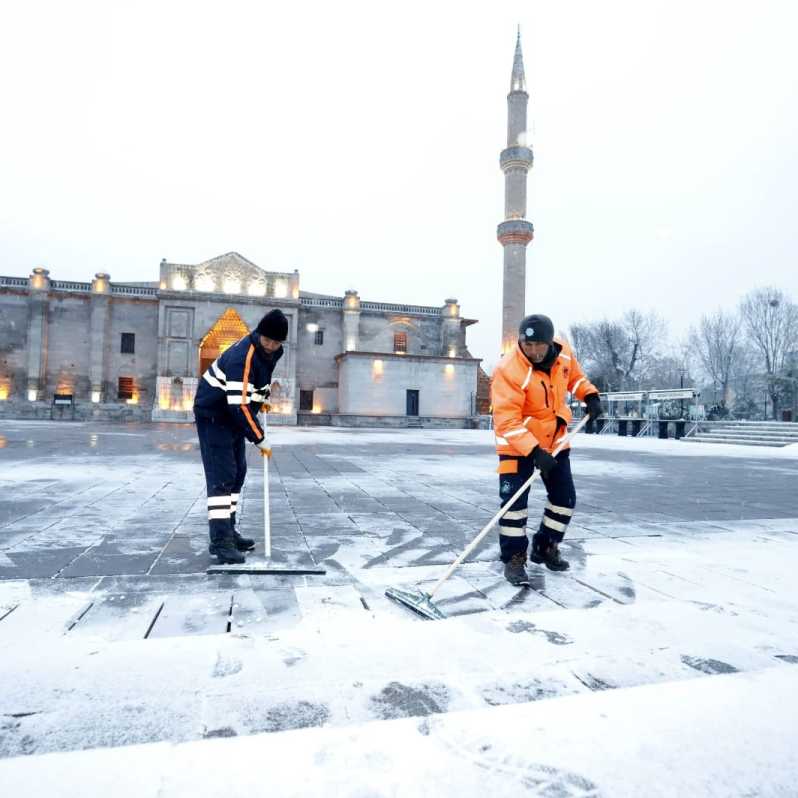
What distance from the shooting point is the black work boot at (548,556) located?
12.3ft

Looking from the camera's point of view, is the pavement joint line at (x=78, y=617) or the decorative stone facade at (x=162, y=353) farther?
the decorative stone facade at (x=162, y=353)

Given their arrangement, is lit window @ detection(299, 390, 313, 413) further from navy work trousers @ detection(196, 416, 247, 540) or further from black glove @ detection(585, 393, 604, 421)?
black glove @ detection(585, 393, 604, 421)

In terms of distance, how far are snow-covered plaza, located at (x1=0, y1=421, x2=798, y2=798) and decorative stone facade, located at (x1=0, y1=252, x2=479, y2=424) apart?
31.6 m

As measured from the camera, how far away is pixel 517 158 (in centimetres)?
3600

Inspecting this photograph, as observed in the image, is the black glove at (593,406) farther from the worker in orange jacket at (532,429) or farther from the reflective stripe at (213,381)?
the reflective stripe at (213,381)

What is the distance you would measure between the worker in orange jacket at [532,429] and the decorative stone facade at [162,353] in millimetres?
31937

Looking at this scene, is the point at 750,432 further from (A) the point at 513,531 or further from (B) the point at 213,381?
(B) the point at 213,381

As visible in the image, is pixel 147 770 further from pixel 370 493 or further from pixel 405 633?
pixel 370 493

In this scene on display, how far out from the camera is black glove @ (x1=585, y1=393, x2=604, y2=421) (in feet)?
12.8

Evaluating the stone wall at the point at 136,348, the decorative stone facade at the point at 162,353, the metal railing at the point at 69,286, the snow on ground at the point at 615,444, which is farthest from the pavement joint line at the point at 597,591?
the metal railing at the point at 69,286

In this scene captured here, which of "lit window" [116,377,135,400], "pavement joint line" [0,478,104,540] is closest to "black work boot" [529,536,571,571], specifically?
"pavement joint line" [0,478,104,540]

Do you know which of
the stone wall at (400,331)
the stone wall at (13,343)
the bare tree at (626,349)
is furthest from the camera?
the bare tree at (626,349)

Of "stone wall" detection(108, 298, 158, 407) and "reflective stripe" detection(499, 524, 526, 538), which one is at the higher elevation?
"stone wall" detection(108, 298, 158, 407)

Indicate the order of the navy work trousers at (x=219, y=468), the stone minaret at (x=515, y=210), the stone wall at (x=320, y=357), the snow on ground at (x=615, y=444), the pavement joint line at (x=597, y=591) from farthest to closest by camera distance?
1. the stone wall at (x=320, y=357)
2. the stone minaret at (x=515, y=210)
3. the snow on ground at (x=615, y=444)
4. the navy work trousers at (x=219, y=468)
5. the pavement joint line at (x=597, y=591)
